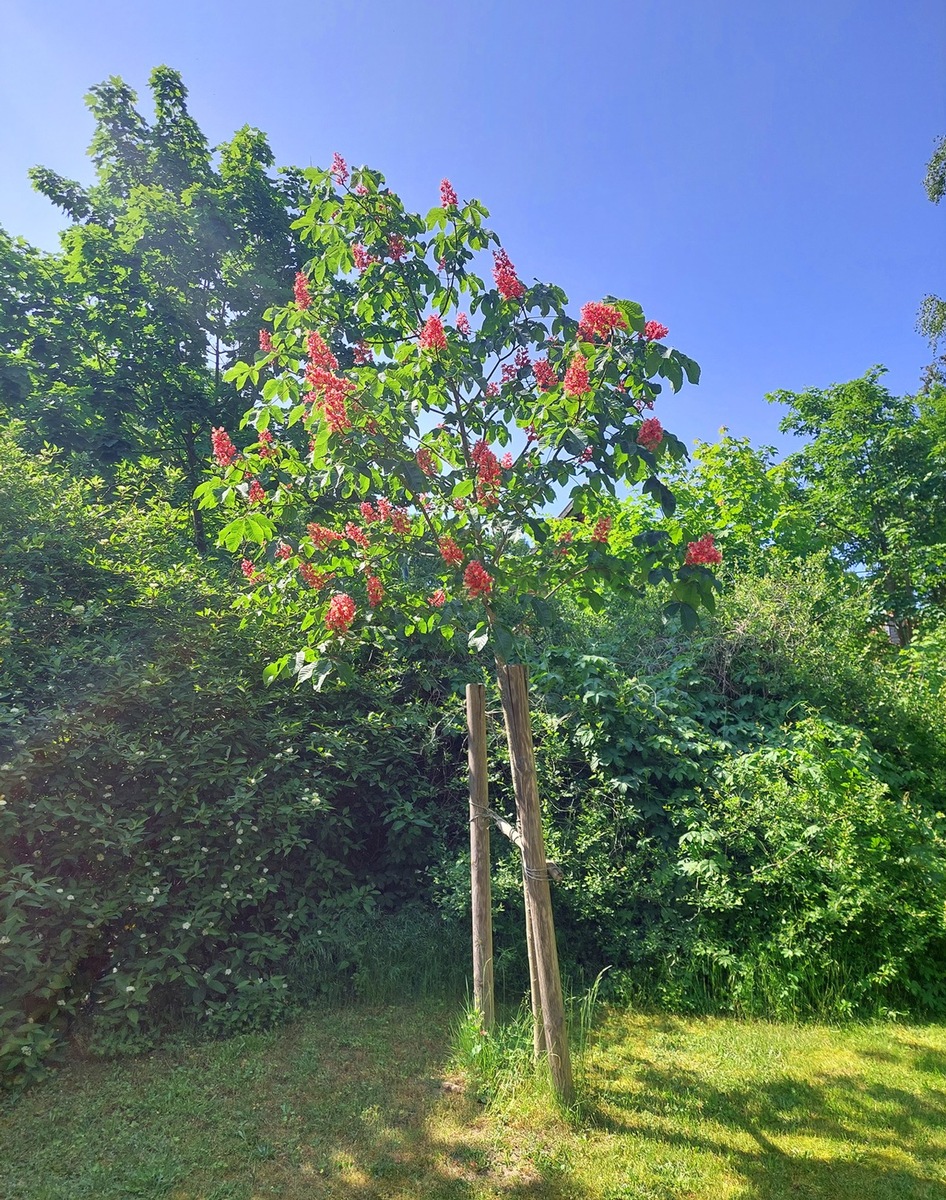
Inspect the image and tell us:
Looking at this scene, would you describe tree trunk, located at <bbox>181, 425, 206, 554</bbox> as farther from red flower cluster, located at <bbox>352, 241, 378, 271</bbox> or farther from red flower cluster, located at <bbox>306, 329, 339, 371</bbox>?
red flower cluster, located at <bbox>306, 329, 339, 371</bbox>

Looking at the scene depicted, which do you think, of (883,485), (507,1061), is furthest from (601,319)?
(883,485)

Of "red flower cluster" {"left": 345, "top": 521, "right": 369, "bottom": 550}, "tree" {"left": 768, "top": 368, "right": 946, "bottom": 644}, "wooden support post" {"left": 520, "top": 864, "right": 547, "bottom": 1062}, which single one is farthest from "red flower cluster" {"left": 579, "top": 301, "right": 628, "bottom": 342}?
"tree" {"left": 768, "top": 368, "right": 946, "bottom": 644}

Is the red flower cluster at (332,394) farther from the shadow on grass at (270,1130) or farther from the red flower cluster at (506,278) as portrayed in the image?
the shadow on grass at (270,1130)

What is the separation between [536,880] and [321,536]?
66.4 inches

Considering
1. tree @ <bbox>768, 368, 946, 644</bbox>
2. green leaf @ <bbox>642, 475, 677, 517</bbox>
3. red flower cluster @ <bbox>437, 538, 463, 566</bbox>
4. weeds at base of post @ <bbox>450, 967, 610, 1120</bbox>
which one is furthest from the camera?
tree @ <bbox>768, 368, 946, 644</bbox>

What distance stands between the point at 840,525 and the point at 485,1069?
540 inches

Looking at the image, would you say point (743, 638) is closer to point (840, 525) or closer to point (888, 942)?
point (888, 942)

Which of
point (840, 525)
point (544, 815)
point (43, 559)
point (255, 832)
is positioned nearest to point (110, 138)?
point (43, 559)

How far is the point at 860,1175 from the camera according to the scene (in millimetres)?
2373

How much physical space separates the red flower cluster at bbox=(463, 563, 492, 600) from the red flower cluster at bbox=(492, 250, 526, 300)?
113 centimetres

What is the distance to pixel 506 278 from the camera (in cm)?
263

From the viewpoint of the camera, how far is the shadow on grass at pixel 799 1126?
234 centimetres

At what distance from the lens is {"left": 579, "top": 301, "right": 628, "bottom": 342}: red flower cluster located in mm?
2303

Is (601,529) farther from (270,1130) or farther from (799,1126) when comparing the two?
(270,1130)
